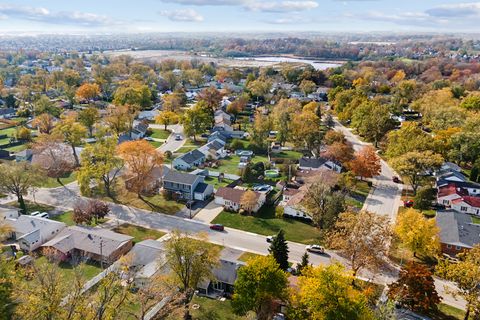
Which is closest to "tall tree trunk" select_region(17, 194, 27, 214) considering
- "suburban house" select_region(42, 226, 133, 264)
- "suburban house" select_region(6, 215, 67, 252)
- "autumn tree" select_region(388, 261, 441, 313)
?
"suburban house" select_region(6, 215, 67, 252)

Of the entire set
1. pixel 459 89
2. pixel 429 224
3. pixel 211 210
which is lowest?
pixel 211 210

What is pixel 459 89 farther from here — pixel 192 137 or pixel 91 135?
pixel 91 135

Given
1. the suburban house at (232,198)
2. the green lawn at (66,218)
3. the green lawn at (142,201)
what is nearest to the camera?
the green lawn at (66,218)

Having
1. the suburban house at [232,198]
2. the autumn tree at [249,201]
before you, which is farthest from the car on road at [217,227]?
the suburban house at [232,198]

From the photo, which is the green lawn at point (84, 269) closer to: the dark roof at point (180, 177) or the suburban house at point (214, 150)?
the dark roof at point (180, 177)

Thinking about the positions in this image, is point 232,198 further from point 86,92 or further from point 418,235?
point 86,92

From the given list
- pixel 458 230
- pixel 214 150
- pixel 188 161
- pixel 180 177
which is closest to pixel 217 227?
pixel 180 177

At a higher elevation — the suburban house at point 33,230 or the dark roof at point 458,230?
the dark roof at point 458,230

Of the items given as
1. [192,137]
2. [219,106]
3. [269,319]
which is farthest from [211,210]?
[219,106]
